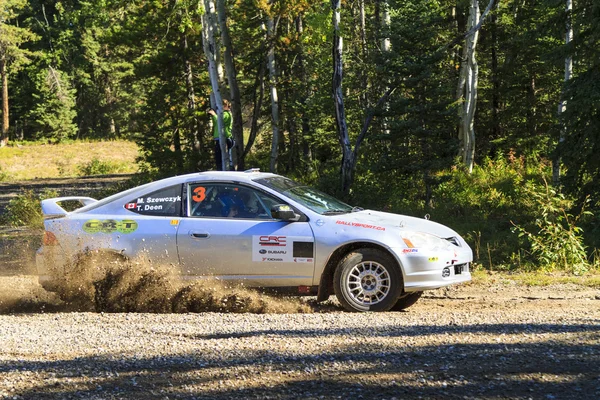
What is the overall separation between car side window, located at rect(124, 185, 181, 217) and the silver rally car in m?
0.01

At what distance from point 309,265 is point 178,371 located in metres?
3.12

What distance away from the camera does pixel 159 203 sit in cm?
863

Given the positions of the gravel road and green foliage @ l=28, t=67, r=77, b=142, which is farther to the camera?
green foliage @ l=28, t=67, r=77, b=142

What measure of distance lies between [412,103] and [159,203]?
31.2ft

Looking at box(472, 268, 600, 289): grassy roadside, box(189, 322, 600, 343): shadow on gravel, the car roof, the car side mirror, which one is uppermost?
the car roof

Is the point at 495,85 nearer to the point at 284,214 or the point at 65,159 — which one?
the point at 284,214

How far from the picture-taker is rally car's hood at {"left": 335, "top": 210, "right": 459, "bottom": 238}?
8148 mm

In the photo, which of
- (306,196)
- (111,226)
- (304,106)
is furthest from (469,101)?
(111,226)

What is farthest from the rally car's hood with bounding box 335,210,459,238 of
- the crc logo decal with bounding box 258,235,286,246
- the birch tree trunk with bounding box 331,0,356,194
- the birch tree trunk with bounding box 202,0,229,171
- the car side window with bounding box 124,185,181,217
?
the birch tree trunk with bounding box 202,0,229,171

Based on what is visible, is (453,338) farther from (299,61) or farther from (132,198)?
(299,61)

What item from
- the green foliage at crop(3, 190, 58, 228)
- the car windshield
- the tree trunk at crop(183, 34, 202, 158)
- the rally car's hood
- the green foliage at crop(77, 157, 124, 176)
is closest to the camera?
the rally car's hood

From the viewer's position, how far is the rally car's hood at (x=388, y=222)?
8.15m

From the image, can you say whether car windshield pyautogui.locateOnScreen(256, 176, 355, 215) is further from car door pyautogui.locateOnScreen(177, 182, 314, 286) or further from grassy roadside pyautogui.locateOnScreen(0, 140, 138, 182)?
grassy roadside pyautogui.locateOnScreen(0, 140, 138, 182)

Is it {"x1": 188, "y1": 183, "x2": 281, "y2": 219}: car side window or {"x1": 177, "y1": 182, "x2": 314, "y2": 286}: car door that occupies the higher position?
{"x1": 188, "y1": 183, "x2": 281, "y2": 219}: car side window
